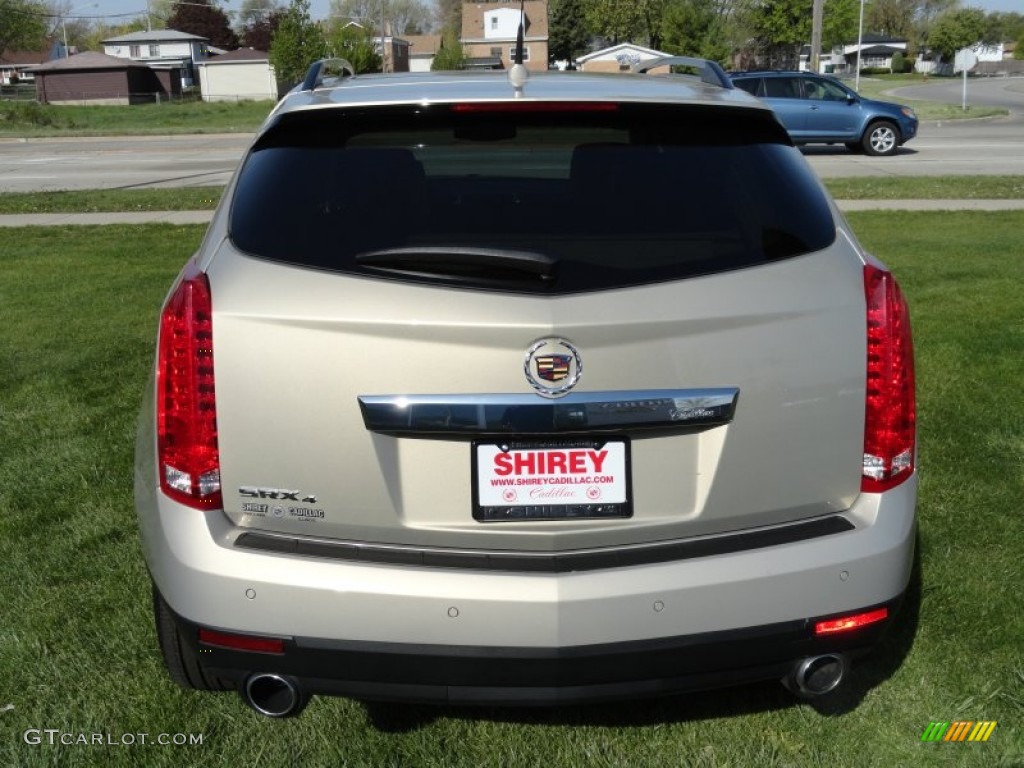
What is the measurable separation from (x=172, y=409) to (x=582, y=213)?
1.05 meters

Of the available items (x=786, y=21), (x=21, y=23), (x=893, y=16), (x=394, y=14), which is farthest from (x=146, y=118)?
(x=893, y=16)

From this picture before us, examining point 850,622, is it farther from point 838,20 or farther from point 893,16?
point 893,16

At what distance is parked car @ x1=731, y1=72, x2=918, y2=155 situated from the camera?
2312 cm

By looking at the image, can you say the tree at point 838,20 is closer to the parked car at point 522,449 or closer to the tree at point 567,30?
the tree at point 567,30

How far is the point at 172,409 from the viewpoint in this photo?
100 inches

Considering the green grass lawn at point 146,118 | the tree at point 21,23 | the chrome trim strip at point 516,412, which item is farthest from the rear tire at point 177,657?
the tree at point 21,23

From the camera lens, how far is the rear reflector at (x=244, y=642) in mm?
2504

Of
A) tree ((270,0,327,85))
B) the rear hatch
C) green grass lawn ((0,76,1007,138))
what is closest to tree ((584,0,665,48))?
green grass lawn ((0,76,1007,138))

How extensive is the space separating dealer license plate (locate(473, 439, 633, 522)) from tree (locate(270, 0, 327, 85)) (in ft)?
141

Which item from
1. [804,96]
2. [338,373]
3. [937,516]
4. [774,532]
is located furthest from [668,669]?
[804,96]

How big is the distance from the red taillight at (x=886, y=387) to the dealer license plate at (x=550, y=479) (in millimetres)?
613

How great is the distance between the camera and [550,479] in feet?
8.08

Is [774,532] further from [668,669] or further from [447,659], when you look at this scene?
[447,659]

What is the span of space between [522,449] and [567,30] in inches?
3887
